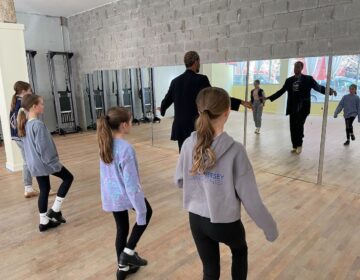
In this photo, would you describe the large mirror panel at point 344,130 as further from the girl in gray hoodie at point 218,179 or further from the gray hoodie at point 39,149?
the gray hoodie at point 39,149

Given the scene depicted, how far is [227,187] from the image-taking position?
1.20 meters

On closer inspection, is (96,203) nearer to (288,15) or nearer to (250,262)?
(250,262)

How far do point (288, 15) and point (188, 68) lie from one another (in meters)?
1.72

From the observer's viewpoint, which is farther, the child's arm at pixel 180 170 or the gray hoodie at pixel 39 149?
the gray hoodie at pixel 39 149

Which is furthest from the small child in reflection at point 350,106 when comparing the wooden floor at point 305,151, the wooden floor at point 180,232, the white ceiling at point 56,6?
the white ceiling at point 56,6

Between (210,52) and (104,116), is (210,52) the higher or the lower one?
the higher one

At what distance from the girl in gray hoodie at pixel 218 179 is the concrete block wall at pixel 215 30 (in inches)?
111

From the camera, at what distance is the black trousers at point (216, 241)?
1.25 metres

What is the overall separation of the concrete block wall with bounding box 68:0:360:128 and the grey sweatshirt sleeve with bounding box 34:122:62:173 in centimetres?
289

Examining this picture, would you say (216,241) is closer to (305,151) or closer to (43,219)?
(43,219)

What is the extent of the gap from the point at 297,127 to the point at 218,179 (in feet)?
11.3

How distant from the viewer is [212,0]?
4332 millimetres

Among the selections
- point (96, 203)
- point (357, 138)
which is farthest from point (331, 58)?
point (96, 203)

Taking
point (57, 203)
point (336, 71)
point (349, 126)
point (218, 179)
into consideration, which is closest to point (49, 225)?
point (57, 203)
